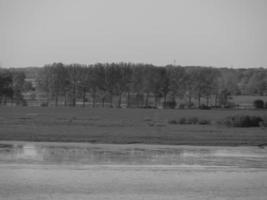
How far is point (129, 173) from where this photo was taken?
15.0 meters

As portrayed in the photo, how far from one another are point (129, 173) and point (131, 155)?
14.9 ft

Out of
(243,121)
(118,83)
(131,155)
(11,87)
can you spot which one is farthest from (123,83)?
(131,155)

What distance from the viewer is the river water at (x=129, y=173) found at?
12.3 m

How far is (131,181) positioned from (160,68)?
118 metres

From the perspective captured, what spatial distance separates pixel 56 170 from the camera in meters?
15.3

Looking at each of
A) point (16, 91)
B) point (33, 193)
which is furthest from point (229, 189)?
point (16, 91)

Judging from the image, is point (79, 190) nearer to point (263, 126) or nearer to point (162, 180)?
point (162, 180)

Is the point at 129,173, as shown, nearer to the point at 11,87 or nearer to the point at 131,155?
the point at 131,155

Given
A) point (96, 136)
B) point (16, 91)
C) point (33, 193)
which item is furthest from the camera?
point (16, 91)

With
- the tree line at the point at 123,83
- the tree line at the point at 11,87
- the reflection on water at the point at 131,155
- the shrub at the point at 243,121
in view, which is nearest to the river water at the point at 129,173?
the reflection on water at the point at 131,155

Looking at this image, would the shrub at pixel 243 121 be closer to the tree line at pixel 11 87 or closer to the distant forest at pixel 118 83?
the tree line at pixel 11 87

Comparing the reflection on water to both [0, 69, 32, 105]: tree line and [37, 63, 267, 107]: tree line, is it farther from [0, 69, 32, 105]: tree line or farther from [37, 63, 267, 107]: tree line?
[37, 63, 267, 107]: tree line

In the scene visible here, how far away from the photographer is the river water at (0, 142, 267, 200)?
1229 cm

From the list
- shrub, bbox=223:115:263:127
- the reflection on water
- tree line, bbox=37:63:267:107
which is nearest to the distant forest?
tree line, bbox=37:63:267:107
